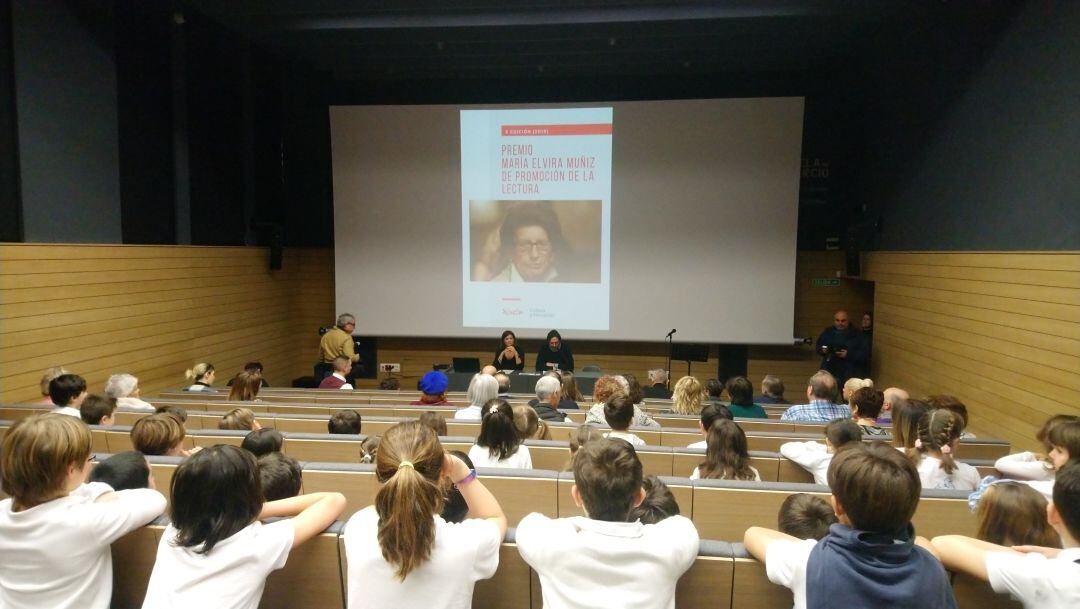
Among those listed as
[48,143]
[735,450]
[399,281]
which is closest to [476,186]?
[399,281]

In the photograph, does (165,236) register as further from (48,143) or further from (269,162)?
(269,162)

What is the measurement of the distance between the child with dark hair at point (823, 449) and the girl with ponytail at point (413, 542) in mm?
1838

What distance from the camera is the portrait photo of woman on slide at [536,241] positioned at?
9.01m

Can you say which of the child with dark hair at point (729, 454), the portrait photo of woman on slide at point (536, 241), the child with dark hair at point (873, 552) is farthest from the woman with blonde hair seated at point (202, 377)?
the child with dark hair at point (873, 552)

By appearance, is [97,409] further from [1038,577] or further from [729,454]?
[1038,577]

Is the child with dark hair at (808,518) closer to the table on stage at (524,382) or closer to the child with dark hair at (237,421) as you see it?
the child with dark hair at (237,421)

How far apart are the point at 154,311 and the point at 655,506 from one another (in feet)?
23.3

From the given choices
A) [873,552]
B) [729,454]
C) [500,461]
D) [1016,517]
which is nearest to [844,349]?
[729,454]

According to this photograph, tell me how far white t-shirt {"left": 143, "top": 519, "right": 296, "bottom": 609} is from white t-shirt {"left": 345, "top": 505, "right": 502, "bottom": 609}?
220mm

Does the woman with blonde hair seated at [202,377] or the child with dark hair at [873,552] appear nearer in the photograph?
the child with dark hair at [873,552]

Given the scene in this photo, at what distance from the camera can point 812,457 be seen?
2.93 meters

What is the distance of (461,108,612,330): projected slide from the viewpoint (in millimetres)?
8820

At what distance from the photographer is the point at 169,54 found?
24.5 ft

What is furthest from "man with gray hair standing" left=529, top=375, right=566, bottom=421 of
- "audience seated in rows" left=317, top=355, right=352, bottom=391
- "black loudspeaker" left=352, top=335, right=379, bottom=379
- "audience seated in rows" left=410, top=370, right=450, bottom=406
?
"black loudspeaker" left=352, top=335, right=379, bottom=379
